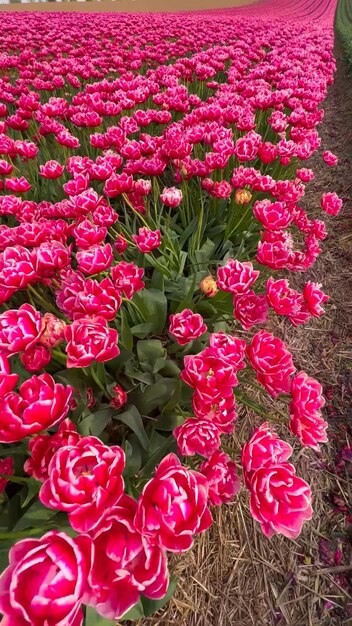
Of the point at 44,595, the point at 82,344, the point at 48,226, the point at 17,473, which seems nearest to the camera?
the point at 44,595

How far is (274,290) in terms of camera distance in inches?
59.1

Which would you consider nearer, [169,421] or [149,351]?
[169,421]

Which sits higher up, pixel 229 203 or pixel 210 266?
pixel 229 203

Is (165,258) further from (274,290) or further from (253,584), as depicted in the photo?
(253,584)

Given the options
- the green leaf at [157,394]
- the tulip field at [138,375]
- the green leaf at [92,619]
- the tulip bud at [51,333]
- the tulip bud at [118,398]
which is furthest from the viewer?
the green leaf at [157,394]

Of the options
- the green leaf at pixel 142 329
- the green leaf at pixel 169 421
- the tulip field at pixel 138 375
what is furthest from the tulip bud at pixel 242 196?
the green leaf at pixel 169 421

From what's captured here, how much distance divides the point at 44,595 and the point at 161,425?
0.99m

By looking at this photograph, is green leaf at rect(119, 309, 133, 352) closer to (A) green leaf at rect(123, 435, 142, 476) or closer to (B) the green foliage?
(A) green leaf at rect(123, 435, 142, 476)

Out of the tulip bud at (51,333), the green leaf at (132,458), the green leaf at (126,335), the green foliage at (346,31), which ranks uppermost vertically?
the green foliage at (346,31)

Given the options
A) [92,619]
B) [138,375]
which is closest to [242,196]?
[138,375]

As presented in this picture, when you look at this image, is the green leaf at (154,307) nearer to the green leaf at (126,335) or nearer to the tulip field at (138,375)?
the tulip field at (138,375)

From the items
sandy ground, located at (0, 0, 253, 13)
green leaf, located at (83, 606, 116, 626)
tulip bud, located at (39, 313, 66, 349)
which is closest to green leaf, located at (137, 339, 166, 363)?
tulip bud, located at (39, 313, 66, 349)

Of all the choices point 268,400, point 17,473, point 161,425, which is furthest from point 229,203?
point 17,473

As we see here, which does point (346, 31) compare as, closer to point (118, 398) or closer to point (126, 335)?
point (126, 335)
